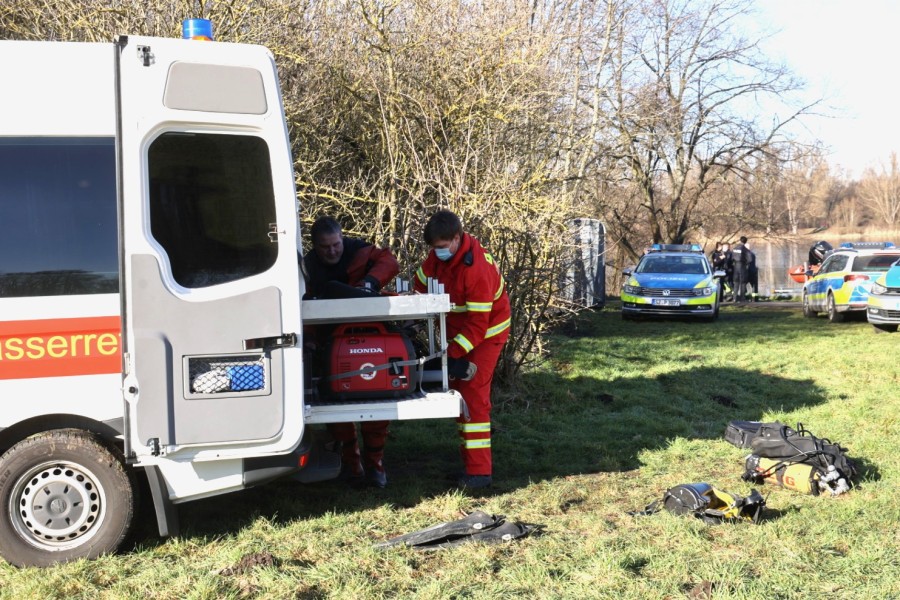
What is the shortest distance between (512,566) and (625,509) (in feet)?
4.78

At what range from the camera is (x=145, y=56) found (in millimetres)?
4352

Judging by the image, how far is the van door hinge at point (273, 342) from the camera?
450 centimetres

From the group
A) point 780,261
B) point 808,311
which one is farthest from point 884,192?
point 808,311

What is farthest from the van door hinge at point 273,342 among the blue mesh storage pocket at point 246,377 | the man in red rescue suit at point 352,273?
the man in red rescue suit at point 352,273

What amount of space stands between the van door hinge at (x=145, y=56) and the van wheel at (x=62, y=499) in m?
1.93

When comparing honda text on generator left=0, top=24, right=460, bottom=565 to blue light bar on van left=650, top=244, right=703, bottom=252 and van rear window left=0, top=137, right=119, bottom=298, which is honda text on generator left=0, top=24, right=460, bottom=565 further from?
blue light bar on van left=650, top=244, right=703, bottom=252

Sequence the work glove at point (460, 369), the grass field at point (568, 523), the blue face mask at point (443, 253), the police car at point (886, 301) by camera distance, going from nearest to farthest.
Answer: the grass field at point (568, 523) → the work glove at point (460, 369) → the blue face mask at point (443, 253) → the police car at point (886, 301)

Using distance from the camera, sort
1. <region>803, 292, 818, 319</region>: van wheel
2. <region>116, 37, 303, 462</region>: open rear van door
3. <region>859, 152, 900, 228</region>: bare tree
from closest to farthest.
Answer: <region>116, 37, 303, 462</region>: open rear van door, <region>803, 292, 818, 319</region>: van wheel, <region>859, 152, 900, 228</region>: bare tree

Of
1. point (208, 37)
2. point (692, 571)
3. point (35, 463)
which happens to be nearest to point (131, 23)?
point (208, 37)

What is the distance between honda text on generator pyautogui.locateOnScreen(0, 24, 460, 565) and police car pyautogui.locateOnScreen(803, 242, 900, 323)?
15.7 m

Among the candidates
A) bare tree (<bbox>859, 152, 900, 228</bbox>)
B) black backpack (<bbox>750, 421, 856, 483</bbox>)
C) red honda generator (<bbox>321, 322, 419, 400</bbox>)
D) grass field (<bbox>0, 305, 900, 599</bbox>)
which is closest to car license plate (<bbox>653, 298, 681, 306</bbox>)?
grass field (<bbox>0, 305, 900, 599</bbox>)

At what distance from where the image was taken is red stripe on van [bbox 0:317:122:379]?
4.32 meters

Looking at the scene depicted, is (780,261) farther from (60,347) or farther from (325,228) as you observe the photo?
(60,347)

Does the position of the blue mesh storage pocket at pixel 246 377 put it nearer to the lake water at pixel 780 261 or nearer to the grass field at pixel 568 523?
the grass field at pixel 568 523
